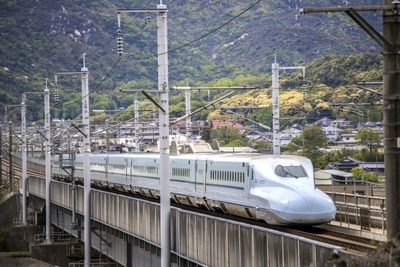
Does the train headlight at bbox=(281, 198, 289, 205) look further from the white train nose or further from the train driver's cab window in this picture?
the train driver's cab window

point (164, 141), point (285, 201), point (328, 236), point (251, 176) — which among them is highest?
point (164, 141)

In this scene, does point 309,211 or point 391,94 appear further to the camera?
point 309,211

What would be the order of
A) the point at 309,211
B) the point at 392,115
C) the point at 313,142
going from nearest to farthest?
the point at 392,115
the point at 309,211
the point at 313,142

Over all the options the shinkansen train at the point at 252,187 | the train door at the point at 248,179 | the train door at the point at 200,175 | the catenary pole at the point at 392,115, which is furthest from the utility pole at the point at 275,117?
the catenary pole at the point at 392,115

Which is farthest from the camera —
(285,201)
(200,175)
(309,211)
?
(200,175)

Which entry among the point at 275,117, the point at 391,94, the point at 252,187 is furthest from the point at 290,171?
the point at 391,94

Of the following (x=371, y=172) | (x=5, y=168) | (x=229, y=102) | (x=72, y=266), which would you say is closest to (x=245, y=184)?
(x=72, y=266)

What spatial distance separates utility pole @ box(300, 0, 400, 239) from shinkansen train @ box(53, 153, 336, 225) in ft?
49.6

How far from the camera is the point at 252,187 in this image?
1506 inches

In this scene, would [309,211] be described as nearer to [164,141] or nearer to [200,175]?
[164,141]

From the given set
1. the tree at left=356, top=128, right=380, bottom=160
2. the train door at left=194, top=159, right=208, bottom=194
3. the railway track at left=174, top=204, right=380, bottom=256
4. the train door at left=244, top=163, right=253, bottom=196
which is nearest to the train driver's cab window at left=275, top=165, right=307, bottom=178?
the train door at left=244, top=163, right=253, bottom=196

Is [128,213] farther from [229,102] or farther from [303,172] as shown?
[229,102]

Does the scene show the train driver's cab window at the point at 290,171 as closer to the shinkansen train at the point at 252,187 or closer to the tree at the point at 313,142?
the shinkansen train at the point at 252,187

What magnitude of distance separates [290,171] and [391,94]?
17852 millimetres
